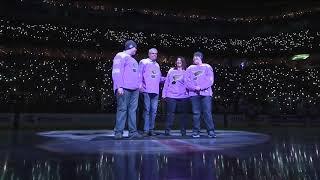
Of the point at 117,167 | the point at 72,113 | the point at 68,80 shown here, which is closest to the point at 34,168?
the point at 117,167

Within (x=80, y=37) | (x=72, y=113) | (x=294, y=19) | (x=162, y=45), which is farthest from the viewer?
(x=294, y=19)

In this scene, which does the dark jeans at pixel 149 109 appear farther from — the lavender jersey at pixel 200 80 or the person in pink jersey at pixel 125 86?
the lavender jersey at pixel 200 80

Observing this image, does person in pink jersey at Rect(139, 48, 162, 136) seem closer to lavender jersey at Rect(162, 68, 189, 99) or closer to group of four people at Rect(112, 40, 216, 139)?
group of four people at Rect(112, 40, 216, 139)

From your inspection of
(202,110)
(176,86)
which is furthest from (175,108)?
(202,110)

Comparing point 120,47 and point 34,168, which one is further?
point 120,47

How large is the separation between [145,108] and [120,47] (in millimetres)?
12730

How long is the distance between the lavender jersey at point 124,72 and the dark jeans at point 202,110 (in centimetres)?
144

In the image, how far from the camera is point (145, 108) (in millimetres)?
7977

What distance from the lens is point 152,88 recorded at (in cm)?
796

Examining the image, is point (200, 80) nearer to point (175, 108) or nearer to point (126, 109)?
point (175, 108)

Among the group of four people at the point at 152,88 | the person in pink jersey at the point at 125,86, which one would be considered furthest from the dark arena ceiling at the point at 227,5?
the person in pink jersey at the point at 125,86

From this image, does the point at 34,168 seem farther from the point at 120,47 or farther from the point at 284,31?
the point at 284,31

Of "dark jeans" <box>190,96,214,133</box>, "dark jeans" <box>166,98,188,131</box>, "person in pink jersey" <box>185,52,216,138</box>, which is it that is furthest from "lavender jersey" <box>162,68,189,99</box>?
"dark jeans" <box>190,96,214,133</box>

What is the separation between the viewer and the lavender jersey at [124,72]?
703 cm
